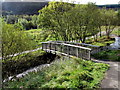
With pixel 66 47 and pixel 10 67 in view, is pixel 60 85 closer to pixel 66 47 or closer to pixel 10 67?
pixel 10 67

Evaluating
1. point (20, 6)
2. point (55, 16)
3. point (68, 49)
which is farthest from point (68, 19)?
point (20, 6)

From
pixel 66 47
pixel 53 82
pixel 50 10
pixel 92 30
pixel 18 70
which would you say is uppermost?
pixel 50 10

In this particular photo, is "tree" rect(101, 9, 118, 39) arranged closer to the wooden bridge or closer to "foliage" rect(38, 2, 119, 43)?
"foliage" rect(38, 2, 119, 43)

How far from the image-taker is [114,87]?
8.91ft

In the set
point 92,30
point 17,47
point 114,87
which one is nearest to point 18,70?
point 17,47

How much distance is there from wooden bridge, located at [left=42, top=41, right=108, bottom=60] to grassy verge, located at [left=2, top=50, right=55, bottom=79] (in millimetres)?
465

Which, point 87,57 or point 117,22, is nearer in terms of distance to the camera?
point 87,57

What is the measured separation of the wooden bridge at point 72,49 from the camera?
5.08 metres

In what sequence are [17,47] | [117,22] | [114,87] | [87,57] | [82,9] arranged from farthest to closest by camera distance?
1. [117,22]
2. [82,9]
3. [87,57]
4. [17,47]
5. [114,87]

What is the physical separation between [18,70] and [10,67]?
0.50m

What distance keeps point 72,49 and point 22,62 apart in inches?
85.0

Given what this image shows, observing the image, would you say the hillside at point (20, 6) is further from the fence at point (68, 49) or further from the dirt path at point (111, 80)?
the dirt path at point (111, 80)

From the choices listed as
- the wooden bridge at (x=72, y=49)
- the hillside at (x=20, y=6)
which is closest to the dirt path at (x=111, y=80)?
the wooden bridge at (x=72, y=49)

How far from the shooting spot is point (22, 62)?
547 cm
